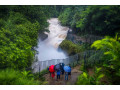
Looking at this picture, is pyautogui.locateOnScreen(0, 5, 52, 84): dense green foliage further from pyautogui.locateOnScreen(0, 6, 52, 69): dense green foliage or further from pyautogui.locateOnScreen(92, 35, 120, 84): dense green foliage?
pyautogui.locateOnScreen(92, 35, 120, 84): dense green foliage

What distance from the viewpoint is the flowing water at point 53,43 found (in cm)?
1089

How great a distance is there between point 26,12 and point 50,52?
391 centimetres

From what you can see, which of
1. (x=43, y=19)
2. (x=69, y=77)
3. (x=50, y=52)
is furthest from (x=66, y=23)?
(x=69, y=77)

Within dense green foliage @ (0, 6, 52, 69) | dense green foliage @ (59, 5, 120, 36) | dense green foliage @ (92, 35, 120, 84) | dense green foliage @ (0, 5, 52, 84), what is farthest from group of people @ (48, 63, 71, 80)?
dense green foliage @ (59, 5, 120, 36)

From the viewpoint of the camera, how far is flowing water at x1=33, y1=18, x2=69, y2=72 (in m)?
10.9

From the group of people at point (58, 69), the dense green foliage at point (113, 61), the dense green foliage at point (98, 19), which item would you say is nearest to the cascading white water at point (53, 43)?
the dense green foliage at point (98, 19)

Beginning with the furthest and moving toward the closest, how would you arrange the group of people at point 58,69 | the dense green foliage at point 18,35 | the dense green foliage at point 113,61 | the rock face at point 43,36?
the rock face at point 43,36, the dense green foliage at point 18,35, the group of people at point 58,69, the dense green foliage at point 113,61

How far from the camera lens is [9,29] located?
827cm

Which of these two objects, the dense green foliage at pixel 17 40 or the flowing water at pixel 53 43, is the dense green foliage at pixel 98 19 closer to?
the flowing water at pixel 53 43

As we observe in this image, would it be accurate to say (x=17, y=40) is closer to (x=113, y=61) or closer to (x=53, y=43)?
(x=113, y=61)

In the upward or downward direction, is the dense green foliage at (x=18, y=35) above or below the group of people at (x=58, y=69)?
above

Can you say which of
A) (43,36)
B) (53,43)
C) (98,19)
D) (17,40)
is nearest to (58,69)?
(17,40)

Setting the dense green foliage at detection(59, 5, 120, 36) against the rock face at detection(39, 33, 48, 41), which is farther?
the rock face at detection(39, 33, 48, 41)

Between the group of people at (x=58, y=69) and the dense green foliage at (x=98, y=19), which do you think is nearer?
the group of people at (x=58, y=69)
